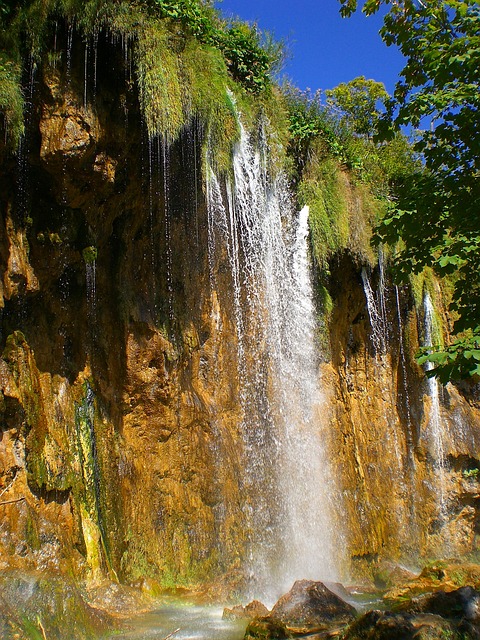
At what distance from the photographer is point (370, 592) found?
847 cm

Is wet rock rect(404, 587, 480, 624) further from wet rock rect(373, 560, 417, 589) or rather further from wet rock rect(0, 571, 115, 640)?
wet rock rect(373, 560, 417, 589)

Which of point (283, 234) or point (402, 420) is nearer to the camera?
point (283, 234)

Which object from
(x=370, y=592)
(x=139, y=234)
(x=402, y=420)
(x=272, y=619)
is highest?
(x=139, y=234)

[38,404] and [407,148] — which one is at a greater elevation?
[407,148]

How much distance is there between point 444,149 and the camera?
5.35 m

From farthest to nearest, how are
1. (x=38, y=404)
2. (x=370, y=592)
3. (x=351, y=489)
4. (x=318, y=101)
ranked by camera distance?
(x=318, y=101) < (x=351, y=489) < (x=370, y=592) < (x=38, y=404)

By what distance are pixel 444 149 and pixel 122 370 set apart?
16.0 feet

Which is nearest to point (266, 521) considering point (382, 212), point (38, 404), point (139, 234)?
point (38, 404)

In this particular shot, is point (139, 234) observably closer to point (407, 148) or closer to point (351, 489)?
point (351, 489)

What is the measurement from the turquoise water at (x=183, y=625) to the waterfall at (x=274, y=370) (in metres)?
1.67

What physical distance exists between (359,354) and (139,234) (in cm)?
481

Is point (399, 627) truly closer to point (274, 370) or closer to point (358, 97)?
point (274, 370)

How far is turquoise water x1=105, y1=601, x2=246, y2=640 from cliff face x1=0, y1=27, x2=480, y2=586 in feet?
2.72

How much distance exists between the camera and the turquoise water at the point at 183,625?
18.3ft
